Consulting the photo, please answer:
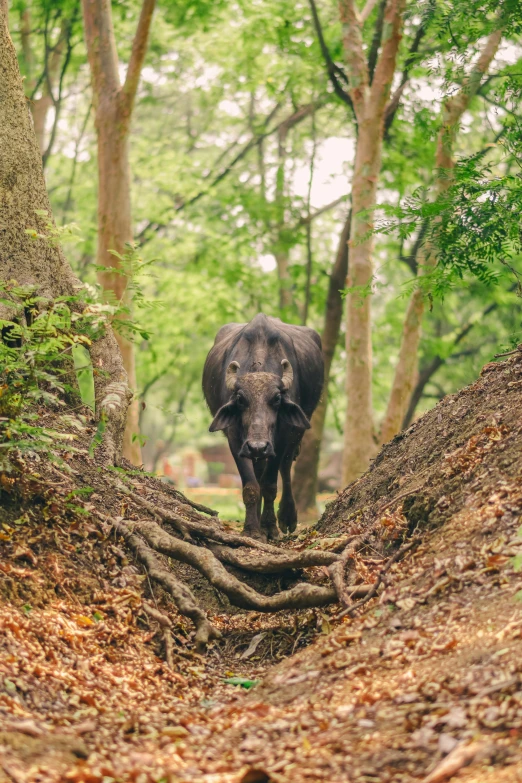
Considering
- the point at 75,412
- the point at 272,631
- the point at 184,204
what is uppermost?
the point at 184,204

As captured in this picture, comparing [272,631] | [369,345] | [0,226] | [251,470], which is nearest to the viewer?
[272,631]

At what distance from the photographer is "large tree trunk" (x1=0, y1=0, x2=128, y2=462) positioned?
814 centimetres

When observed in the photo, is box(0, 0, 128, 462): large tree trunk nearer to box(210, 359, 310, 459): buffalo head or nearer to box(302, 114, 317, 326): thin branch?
box(210, 359, 310, 459): buffalo head

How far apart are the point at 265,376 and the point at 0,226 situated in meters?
3.42

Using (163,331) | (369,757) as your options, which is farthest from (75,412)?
(163,331)

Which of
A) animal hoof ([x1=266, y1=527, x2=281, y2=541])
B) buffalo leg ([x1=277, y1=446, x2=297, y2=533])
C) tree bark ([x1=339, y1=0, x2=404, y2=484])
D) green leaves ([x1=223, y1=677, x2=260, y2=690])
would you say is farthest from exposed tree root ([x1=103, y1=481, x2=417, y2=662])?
tree bark ([x1=339, y1=0, x2=404, y2=484])

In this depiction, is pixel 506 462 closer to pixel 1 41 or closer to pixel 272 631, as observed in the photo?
pixel 272 631

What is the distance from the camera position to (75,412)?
27.5 ft

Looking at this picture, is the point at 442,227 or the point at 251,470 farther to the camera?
the point at 251,470

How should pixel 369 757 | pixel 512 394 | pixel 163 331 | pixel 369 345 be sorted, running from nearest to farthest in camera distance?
pixel 369 757 → pixel 512 394 → pixel 369 345 → pixel 163 331

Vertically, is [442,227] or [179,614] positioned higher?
[442,227]

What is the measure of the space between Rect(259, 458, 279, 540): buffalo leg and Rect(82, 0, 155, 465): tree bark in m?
3.32

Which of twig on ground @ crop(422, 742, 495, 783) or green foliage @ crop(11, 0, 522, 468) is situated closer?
twig on ground @ crop(422, 742, 495, 783)

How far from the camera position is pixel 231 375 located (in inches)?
405
